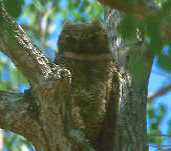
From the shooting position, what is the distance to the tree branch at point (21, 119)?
337 centimetres

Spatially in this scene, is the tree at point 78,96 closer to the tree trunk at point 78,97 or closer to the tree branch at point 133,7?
the tree trunk at point 78,97

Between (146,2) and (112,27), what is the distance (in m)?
1.78

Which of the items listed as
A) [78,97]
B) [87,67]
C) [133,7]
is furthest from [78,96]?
[133,7]

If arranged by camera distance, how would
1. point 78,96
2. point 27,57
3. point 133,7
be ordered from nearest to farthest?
point 133,7 < point 27,57 < point 78,96

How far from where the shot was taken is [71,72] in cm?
349

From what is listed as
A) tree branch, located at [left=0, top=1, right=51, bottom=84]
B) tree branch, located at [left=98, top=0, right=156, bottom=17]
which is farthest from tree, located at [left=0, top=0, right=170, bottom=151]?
tree branch, located at [left=98, top=0, right=156, bottom=17]

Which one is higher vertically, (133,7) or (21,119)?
(133,7)

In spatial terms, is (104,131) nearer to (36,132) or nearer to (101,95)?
(101,95)

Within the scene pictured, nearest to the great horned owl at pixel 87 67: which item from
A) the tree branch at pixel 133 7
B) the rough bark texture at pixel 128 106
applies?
the rough bark texture at pixel 128 106

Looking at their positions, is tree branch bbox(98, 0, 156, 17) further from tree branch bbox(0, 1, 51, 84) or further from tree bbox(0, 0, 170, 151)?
tree branch bbox(0, 1, 51, 84)

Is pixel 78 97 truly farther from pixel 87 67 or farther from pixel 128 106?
pixel 128 106

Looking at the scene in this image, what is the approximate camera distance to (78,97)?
3.48 m

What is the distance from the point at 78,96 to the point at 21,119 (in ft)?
1.15

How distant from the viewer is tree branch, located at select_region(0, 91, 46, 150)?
3367 millimetres
